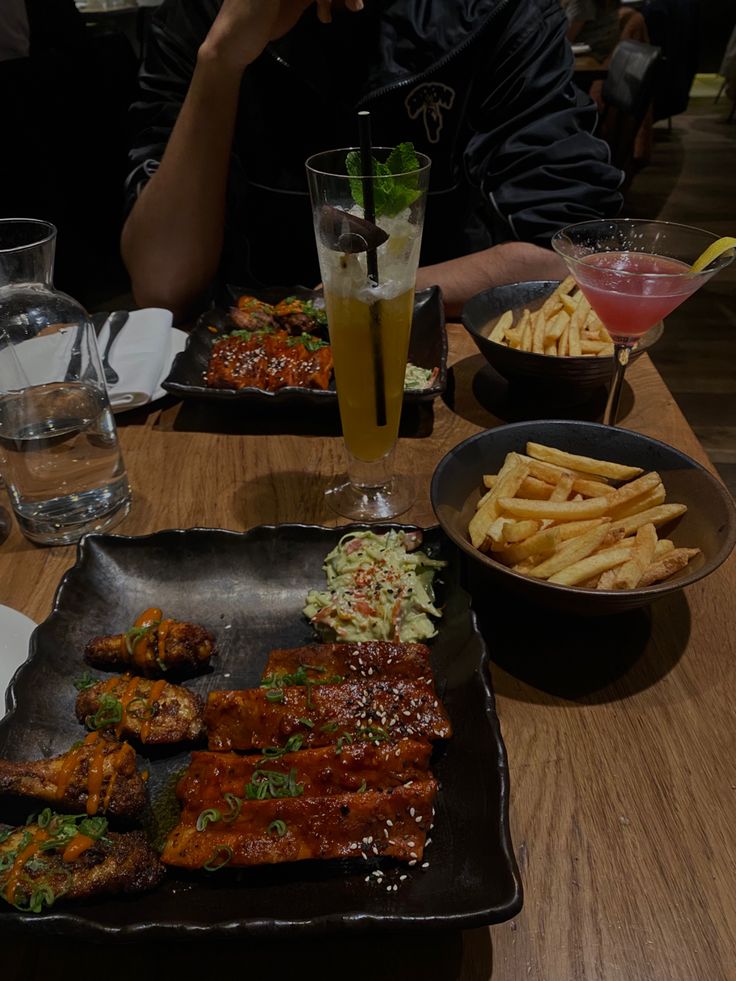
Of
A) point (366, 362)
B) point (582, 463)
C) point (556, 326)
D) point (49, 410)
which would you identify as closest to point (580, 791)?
point (582, 463)

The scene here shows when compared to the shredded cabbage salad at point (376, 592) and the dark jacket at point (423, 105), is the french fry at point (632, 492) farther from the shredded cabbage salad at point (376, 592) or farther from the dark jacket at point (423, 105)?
the dark jacket at point (423, 105)

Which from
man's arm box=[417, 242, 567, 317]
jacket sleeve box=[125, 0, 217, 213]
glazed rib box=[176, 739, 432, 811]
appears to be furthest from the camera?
jacket sleeve box=[125, 0, 217, 213]

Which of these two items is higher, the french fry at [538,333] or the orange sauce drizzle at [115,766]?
the french fry at [538,333]

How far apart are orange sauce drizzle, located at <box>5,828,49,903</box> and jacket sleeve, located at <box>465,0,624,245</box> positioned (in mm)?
2731

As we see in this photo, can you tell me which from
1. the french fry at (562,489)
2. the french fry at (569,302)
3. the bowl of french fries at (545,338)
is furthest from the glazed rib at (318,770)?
the french fry at (569,302)

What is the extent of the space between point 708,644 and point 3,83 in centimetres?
608

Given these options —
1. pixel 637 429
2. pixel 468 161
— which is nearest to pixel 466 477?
pixel 637 429

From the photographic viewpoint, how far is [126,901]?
1.06m

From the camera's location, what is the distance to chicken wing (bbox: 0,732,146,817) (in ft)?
3.78

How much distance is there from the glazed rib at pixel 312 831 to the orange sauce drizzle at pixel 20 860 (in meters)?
0.20

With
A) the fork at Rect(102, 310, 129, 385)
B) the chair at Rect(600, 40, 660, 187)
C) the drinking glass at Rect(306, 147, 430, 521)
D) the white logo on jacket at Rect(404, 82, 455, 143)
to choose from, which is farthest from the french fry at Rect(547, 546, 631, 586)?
the chair at Rect(600, 40, 660, 187)

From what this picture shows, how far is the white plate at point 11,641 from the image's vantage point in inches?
53.5

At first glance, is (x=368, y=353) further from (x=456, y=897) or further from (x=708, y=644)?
(x=456, y=897)

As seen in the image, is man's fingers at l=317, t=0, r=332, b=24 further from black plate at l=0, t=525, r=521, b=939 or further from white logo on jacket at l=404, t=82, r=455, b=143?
black plate at l=0, t=525, r=521, b=939
